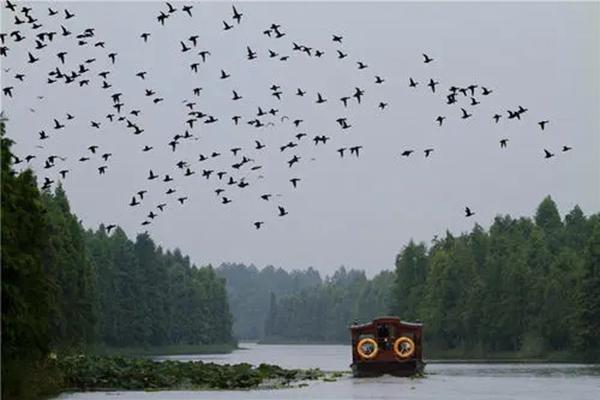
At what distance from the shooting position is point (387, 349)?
95312 mm

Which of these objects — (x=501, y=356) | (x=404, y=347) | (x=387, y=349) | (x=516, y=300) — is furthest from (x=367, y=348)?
(x=516, y=300)

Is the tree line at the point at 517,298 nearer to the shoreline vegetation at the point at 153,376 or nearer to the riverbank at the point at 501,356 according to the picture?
the riverbank at the point at 501,356

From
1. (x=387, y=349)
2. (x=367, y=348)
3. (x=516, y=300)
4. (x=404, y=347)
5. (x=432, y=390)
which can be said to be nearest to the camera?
(x=432, y=390)

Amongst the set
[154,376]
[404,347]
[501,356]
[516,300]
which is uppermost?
[516,300]

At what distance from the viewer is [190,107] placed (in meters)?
65.3

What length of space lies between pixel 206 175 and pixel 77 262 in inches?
2709

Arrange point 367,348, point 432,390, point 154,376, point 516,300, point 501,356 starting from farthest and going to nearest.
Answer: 1. point 516,300
2. point 501,356
3. point 367,348
4. point 154,376
5. point 432,390

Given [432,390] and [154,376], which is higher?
[154,376]

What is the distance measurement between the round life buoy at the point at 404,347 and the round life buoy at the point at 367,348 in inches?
56.4

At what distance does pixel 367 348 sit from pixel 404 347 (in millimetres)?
2622

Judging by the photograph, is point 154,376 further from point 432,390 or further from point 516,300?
point 516,300

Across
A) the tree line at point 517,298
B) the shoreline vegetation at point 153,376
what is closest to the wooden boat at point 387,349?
the shoreline vegetation at point 153,376

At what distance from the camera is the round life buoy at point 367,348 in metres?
94.6

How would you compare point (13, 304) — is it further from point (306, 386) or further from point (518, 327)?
point (518, 327)
